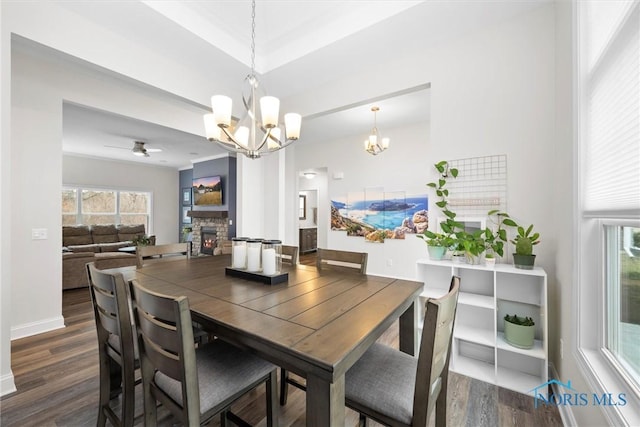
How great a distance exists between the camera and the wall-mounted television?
6.62 metres

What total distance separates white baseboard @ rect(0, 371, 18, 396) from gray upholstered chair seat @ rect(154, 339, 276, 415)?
162 centimetres

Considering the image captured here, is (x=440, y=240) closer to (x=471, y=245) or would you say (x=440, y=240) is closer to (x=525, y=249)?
(x=471, y=245)

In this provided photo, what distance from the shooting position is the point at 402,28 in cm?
221

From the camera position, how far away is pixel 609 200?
1.10m

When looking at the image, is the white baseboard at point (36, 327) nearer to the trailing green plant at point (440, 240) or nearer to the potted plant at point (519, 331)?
the trailing green plant at point (440, 240)

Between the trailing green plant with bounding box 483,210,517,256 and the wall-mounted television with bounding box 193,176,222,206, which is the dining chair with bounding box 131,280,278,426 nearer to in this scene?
the trailing green plant with bounding box 483,210,517,256

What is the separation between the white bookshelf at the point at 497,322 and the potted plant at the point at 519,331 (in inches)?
1.5

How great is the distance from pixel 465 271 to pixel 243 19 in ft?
9.98

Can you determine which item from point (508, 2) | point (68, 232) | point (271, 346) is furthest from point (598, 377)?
point (68, 232)

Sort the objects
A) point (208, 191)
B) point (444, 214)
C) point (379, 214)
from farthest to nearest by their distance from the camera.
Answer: point (208, 191) < point (379, 214) < point (444, 214)

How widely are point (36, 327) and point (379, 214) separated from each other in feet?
16.0

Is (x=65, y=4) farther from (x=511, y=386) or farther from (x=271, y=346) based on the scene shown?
(x=511, y=386)

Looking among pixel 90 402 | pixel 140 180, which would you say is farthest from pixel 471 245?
pixel 140 180

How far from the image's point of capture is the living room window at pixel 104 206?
21.8 ft
